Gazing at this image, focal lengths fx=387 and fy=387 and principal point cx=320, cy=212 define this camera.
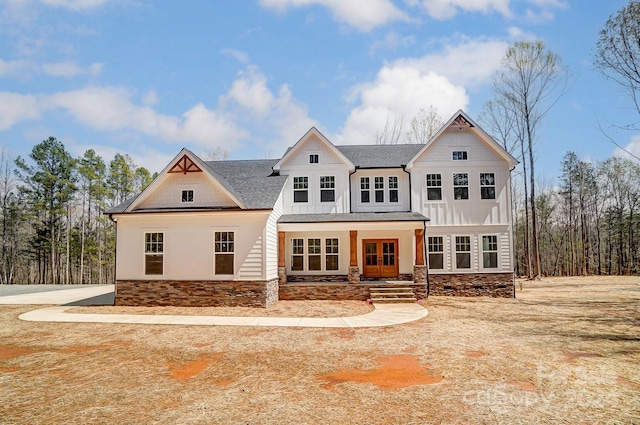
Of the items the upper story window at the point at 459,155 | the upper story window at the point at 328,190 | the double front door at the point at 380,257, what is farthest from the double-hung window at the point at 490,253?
the upper story window at the point at 328,190

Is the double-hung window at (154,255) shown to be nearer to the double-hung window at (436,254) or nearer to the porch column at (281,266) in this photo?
the porch column at (281,266)

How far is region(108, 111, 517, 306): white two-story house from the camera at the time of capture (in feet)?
51.3

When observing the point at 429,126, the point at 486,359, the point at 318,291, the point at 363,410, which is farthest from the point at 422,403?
the point at 429,126

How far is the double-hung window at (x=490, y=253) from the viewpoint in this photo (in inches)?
723

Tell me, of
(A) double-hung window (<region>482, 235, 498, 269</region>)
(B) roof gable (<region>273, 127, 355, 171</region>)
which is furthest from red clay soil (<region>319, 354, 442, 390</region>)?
(B) roof gable (<region>273, 127, 355, 171</region>)

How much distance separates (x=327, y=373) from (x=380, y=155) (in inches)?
581

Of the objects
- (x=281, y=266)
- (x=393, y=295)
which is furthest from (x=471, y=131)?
(x=281, y=266)

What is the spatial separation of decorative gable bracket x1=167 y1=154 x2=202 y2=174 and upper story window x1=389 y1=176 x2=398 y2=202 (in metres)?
9.12

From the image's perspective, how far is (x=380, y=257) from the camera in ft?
62.2

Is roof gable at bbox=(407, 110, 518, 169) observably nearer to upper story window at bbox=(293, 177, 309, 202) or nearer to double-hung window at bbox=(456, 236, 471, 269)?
double-hung window at bbox=(456, 236, 471, 269)

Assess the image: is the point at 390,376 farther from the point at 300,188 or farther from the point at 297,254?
the point at 300,188

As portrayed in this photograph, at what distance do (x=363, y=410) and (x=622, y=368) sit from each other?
17.9 ft

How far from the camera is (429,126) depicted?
34312mm

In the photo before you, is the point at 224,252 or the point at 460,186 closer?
the point at 224,252
